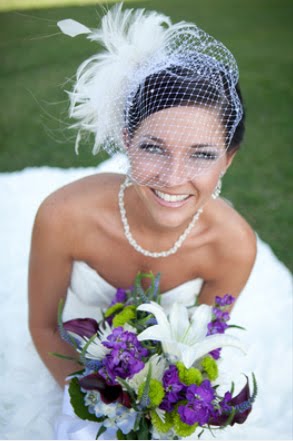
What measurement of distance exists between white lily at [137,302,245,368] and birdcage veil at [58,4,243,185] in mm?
622

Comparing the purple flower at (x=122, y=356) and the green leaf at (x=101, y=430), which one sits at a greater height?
the purple flower at (x=122, y=356)

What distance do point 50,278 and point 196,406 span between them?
139 cm

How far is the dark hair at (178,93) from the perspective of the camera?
240 centimetres

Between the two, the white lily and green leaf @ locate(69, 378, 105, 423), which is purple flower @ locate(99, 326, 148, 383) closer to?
the white lily

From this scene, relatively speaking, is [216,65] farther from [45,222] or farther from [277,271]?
[277,271]

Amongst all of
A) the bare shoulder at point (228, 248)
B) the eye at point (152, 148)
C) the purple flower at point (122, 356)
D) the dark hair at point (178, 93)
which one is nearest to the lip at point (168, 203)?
the eye at point (152, 148)

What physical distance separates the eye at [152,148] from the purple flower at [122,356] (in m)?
0.83

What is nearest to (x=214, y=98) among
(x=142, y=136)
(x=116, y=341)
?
(x=142, y=136)

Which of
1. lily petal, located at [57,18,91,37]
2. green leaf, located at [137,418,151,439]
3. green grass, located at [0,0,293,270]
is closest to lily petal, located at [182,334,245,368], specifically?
green leaf, located at [137,418,151,439]

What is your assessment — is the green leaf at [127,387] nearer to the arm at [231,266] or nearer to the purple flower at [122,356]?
the purple flower at [122,356]

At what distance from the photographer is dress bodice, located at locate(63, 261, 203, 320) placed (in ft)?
10.9

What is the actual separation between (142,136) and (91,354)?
1.00 metres

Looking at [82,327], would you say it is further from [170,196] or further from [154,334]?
[170,196]

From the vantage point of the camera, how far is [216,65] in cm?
245
